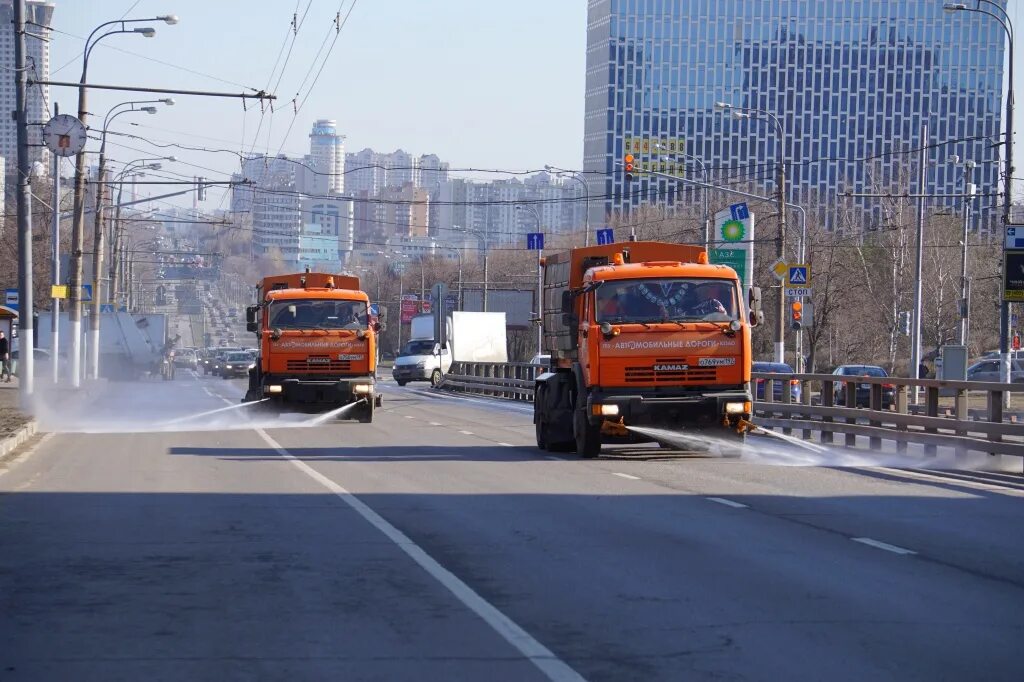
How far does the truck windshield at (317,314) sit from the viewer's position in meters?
27.6

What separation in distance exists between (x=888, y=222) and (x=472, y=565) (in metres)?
60.4

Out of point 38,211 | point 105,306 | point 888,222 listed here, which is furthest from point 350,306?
point 38,211

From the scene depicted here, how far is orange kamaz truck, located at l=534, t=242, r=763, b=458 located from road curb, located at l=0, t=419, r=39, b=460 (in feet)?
27.0

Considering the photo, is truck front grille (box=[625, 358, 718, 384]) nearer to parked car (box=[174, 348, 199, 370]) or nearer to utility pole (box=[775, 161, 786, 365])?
utility pole (box=[775, 161, 786, 365])

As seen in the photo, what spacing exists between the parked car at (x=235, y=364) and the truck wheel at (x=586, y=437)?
4521cm

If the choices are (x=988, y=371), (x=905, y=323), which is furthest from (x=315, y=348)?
(x=988, y=371)

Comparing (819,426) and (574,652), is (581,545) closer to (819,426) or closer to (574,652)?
(574,652)

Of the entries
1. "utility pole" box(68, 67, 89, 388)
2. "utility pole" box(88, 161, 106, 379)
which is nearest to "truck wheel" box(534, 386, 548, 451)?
"utility pole" box(68, 67, 89, 388)

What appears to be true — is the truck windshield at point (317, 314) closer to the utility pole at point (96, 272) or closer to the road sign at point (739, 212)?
the road sign at point (739, 212)

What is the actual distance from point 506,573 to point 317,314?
19.0 meters

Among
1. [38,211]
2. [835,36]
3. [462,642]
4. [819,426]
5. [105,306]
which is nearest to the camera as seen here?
[462,642]

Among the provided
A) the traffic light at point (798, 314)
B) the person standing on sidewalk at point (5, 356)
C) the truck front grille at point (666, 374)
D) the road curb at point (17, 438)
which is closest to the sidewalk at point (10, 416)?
the road curb at point (17, 438)

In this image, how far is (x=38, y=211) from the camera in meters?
73.7

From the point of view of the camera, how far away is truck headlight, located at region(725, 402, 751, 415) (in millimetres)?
18688
